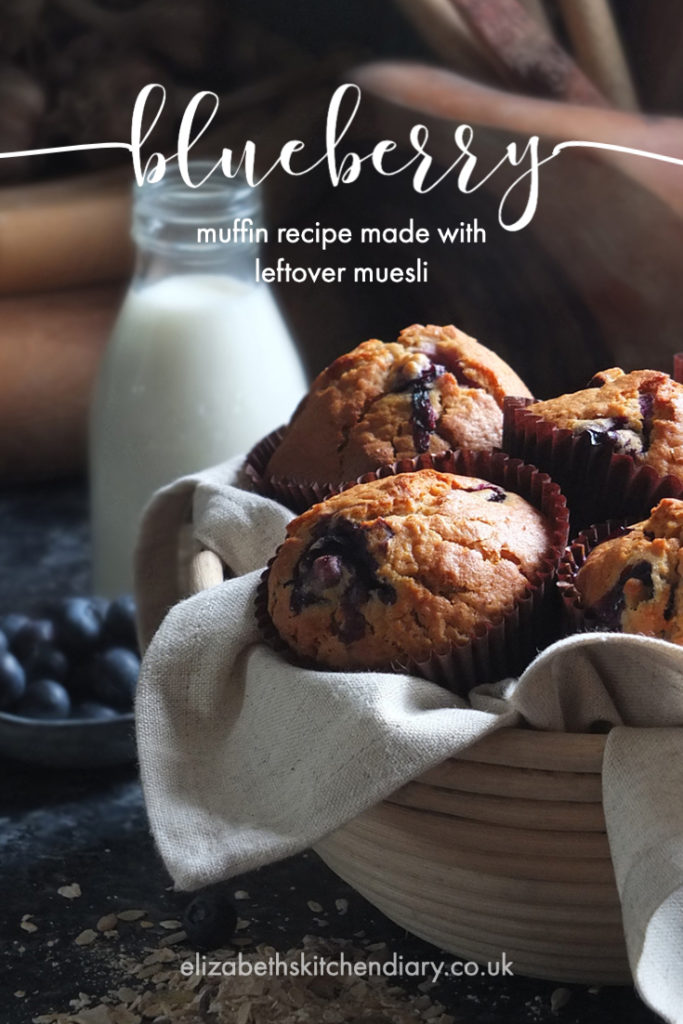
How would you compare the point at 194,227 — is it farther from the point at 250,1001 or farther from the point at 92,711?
the point at 250,1001

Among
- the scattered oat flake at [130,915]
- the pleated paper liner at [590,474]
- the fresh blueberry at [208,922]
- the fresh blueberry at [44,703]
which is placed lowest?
the scattered oat flake at [130,915]

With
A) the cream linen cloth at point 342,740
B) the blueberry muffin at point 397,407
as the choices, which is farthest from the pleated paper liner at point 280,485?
the cream linen cloth at point 342,740

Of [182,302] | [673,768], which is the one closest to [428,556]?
[673,768]

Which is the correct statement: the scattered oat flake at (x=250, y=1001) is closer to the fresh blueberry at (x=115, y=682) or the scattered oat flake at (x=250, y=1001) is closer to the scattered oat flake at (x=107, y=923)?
the scattered oat flake at (x=107, y=923)

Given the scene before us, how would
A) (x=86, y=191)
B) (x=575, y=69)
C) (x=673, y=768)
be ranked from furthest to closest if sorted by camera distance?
(x=86, y=191), (x=575, y=69), (x=673, y=768)

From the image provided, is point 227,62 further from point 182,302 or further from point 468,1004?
point 468,1004

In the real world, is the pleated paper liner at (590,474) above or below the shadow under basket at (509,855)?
above
